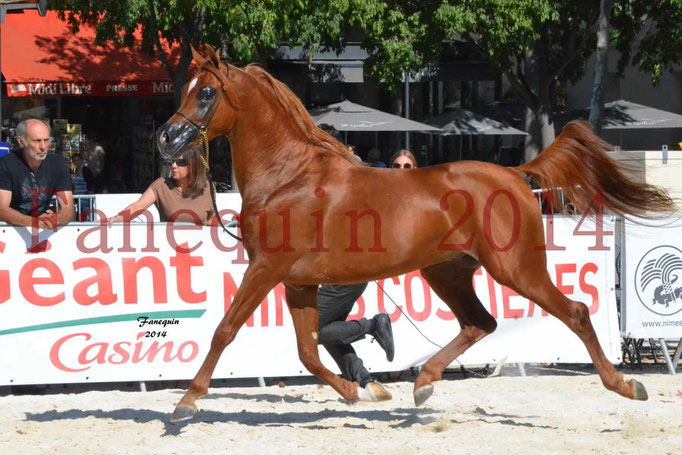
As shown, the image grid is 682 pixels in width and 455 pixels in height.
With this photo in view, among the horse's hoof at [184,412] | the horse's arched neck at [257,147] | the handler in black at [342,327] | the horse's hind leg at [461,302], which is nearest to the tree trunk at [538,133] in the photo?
the handler in black at [342,327]

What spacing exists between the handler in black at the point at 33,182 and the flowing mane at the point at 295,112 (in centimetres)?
179

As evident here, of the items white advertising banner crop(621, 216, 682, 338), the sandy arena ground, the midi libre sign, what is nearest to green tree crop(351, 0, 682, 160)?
the midi libre sign

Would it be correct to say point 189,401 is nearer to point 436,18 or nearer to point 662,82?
point 436,18

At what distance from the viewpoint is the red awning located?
18828 mm

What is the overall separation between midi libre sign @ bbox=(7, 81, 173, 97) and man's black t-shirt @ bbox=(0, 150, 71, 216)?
11.9 metres

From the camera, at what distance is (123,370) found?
782cm

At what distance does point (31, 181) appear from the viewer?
7.29m

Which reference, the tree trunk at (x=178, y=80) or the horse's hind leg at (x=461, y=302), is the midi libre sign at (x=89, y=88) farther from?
the horse's hind leg at (x=461, y=302)

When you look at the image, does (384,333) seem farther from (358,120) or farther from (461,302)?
(358,120)

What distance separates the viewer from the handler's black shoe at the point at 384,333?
24.5ft

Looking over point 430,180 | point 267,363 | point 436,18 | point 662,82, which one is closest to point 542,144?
point 436,18

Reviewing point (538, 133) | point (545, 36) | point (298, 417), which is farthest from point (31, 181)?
point (545, 36)

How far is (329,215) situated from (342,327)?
137 cm

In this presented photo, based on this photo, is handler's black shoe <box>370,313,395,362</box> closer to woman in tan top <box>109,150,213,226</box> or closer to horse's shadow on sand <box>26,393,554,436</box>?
horse's shadow on sand <box>26,393,554,436</box>
